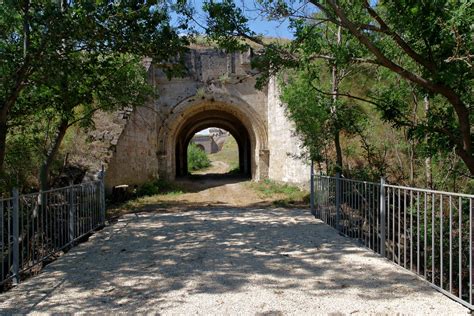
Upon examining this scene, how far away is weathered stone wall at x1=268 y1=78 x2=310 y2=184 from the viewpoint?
12852mm

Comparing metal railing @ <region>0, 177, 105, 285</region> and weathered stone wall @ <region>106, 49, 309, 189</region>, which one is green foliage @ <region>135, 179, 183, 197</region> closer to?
weathered stone wall @ <region>106, 49, 309, 189</region>

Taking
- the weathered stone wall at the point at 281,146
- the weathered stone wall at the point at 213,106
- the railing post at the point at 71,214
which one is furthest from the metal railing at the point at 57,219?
the weathered stone wall at the point at 281,146

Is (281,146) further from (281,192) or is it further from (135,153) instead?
(135,153)

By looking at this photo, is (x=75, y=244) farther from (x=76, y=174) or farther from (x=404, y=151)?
(x=404, y=151)

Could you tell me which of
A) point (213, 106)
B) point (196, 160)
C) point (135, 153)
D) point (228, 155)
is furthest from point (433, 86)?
point (228, 155)

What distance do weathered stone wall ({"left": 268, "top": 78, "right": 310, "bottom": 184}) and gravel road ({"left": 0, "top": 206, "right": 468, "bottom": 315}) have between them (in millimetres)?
6601

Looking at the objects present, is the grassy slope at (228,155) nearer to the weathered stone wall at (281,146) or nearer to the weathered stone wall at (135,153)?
the weathered stone wall at (281,146)

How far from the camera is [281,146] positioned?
14336mm

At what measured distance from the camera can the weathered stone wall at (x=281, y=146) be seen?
1285 centimetres

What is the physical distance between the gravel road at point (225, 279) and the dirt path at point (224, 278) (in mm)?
11

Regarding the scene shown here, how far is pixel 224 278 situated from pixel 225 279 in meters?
0.04

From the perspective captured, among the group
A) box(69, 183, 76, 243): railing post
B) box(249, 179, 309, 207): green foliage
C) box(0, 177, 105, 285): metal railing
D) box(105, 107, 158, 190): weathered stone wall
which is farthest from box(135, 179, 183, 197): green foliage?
box(69, 183, 76, 243): railing post

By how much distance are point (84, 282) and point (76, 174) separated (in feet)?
23.2

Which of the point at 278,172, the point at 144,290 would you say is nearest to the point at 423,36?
the point at 144,290
